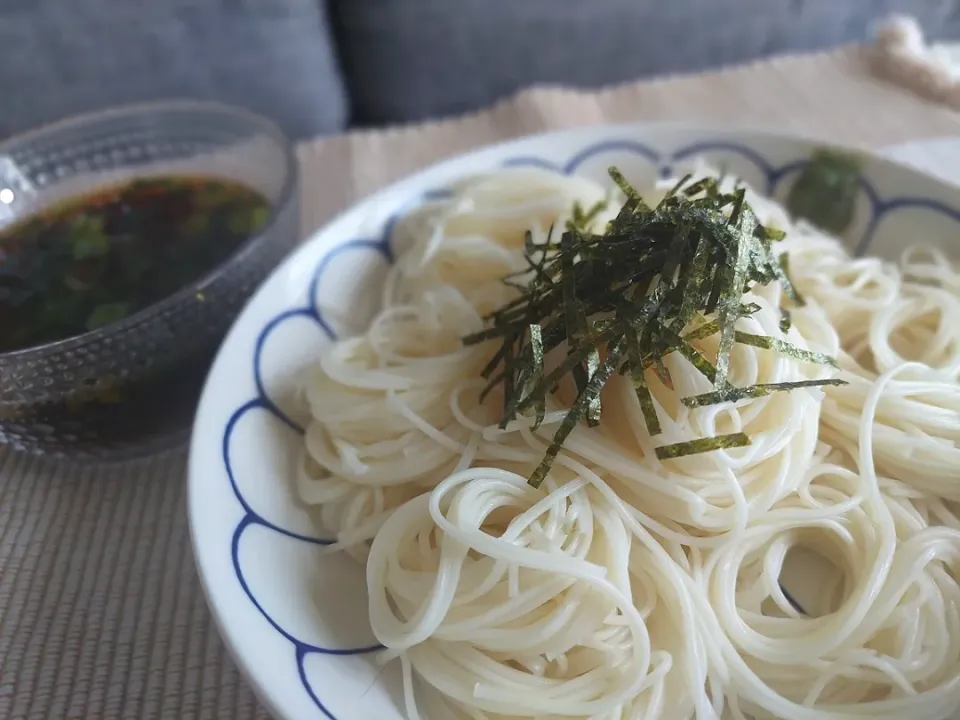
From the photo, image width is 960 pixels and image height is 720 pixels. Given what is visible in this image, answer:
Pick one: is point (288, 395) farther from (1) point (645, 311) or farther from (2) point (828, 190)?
(2) point (828, 190)

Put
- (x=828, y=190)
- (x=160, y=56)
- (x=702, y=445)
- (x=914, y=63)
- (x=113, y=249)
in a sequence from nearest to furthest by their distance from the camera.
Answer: (x=702, y=445) < (x=828, y=190) < (x=113, y=249) < (x=914, y=63) < (x=160, y=56)

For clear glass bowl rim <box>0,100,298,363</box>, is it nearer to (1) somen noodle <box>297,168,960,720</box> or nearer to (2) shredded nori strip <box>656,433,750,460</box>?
(1) somen noodle <box>297,168,960,720</box>

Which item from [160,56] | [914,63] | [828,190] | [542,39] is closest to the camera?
[828,190]

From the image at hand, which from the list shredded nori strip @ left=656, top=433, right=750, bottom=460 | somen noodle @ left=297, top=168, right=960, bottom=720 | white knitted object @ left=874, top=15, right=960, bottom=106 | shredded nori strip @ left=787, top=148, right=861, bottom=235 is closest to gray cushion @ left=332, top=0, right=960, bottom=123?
white knitted object @ left=874, top=15, right=960, bottom=106

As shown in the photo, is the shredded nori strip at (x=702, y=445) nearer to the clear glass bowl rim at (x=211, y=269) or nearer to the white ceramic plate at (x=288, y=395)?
the white ceramic plate at (x=288, y=395)

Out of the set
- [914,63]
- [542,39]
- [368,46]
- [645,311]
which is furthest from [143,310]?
[914,63]

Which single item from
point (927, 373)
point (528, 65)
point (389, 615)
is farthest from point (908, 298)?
point (528, 65)
